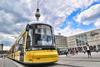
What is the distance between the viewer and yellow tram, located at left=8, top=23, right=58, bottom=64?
44.2 ft

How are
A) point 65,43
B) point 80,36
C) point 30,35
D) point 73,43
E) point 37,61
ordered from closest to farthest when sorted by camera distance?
point 37,61, point 30,35, point 80,36, point 73,43, point 65,43

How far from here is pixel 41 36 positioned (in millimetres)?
14188

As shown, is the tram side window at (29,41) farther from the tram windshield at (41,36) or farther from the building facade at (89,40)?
the building facade at (89,40)

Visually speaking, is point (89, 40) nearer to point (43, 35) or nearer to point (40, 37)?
point (43, 35)

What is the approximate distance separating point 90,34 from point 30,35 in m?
91.9

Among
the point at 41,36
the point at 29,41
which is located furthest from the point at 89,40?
the point at 29,41

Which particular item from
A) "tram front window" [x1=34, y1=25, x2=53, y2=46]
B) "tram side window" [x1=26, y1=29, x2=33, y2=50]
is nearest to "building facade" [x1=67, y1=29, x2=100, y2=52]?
"tram front window" [x1=34, y1=25, x2=53, y2=46]

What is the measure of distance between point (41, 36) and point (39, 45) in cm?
77

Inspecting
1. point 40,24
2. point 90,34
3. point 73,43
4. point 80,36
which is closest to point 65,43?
point 73,43

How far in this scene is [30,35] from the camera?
14391 millimetres

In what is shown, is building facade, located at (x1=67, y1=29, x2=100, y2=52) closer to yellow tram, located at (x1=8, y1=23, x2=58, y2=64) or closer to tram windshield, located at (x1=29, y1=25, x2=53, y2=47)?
tram windshield, located at (x1=29, y1=25, x2=53, y2=47)

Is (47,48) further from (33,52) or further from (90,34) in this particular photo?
(90,34)

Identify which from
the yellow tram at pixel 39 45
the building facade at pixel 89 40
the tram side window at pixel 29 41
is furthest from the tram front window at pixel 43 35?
the building facade at pixel 89 40

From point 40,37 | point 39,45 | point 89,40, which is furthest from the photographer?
point 89,40
